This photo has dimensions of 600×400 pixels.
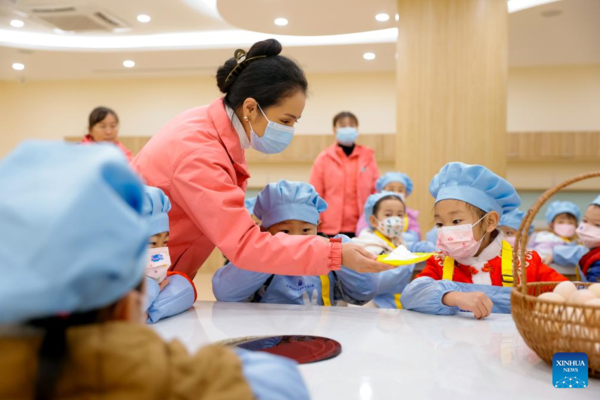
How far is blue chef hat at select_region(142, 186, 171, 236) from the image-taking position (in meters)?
1.65

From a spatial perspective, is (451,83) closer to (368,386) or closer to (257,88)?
(257,88)

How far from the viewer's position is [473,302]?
161 cm

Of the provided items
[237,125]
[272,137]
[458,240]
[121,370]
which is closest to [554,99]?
[458,240]

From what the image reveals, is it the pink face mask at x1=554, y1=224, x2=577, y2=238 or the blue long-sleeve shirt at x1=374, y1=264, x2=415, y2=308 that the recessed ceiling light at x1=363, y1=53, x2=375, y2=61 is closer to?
the pink face mask at x1=554, y1=224, x2=577, y2=238

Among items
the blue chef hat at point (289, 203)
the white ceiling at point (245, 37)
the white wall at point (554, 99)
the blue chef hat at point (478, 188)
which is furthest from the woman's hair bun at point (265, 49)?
the white wall at point (554, 99)

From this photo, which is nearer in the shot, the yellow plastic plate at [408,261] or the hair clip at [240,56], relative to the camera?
the yellow plastic plate at [408,261]

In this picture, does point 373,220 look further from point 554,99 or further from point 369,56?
point 554,99

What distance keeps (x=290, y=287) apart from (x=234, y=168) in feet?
1.59

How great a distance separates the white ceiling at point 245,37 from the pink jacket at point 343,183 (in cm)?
144

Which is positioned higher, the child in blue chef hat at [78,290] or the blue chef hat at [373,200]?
the child in blue chef hat at [78,290]

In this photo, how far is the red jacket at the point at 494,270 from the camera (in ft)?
6.05

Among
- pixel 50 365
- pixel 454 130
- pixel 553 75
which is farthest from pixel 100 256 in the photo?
pixel 553 75

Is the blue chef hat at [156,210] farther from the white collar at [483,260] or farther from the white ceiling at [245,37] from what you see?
the white ceiling at [245,37]

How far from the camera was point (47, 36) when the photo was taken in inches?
277
